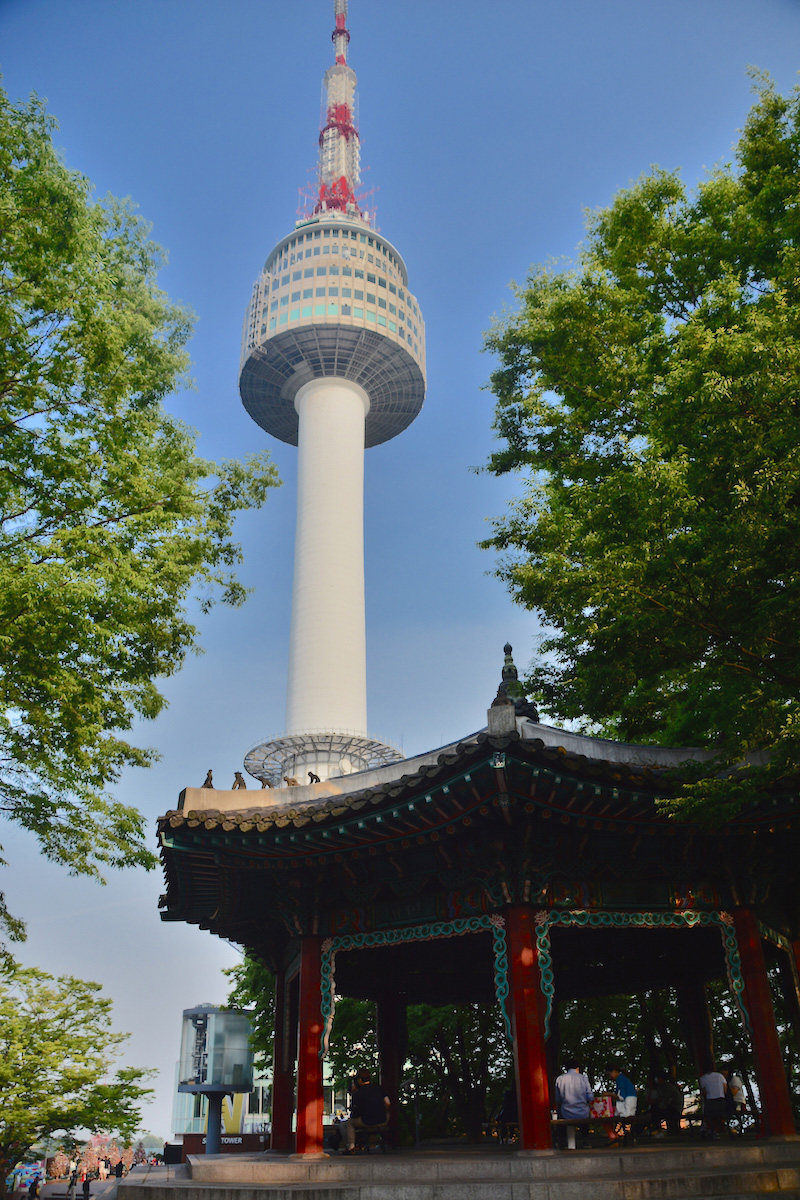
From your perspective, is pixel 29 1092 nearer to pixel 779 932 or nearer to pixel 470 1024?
pixel 470 1024

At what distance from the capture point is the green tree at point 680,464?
31.4 ft

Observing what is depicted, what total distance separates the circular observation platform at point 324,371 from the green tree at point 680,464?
49.3m

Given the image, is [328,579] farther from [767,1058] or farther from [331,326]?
[767,1058]

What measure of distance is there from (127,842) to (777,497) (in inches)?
464

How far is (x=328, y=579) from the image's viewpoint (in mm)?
59125

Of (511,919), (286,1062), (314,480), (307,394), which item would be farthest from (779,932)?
(307,394)

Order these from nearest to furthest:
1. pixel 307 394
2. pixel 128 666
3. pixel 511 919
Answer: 1. pixel 511 919
2. pixel 128 666
3. pixel 307 394

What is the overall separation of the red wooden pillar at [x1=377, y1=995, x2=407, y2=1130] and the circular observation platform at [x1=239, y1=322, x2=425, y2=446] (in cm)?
5751

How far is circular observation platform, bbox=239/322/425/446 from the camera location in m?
66.6

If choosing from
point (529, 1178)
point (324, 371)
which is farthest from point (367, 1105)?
point (324, 371)

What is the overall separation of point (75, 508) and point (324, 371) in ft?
187

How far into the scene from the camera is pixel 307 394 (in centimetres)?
6712

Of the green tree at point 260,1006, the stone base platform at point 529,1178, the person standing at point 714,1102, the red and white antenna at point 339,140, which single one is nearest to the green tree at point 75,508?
the stone base platform at point 529,1178

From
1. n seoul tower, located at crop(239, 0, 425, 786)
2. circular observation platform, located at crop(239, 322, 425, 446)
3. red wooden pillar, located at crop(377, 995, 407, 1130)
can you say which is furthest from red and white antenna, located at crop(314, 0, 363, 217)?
red wooden pillar, located at crop(377, 995, 407, 1130)
